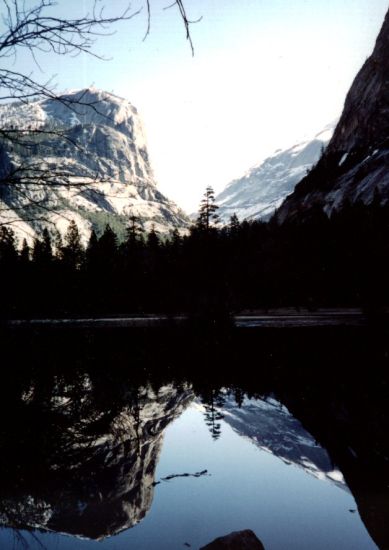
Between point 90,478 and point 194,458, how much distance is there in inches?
79.7

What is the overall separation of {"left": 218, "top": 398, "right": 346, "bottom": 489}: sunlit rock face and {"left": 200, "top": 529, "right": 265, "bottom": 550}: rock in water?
235 cm

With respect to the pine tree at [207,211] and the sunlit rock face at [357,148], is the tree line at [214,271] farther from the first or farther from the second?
the sunlit rock face at [357,148]

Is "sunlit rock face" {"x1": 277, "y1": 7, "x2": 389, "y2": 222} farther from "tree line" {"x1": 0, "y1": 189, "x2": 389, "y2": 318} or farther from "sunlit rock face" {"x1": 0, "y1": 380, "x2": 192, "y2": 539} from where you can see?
"sunlit rock face" {"x1": 0, "y1": 380, "x2": 192, "y2": 539}

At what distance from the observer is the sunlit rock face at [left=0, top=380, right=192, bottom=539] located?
203 inches

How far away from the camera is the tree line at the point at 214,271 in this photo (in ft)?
141

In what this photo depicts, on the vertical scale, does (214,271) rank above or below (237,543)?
above

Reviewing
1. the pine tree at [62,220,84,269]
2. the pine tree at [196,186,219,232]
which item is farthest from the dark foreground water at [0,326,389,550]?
the pine tree at [62,220,84,269]

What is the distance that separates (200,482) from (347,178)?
88323mm

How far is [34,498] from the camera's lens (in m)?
5.51

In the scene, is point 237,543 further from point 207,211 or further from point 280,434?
point 207,211

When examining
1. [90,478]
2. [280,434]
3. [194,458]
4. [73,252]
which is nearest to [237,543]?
[90,478]

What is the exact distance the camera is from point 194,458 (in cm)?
748

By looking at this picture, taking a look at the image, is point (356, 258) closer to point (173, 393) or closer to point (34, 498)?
point (173, 393)

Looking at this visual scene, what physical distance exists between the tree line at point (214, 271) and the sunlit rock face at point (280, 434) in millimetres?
22317
